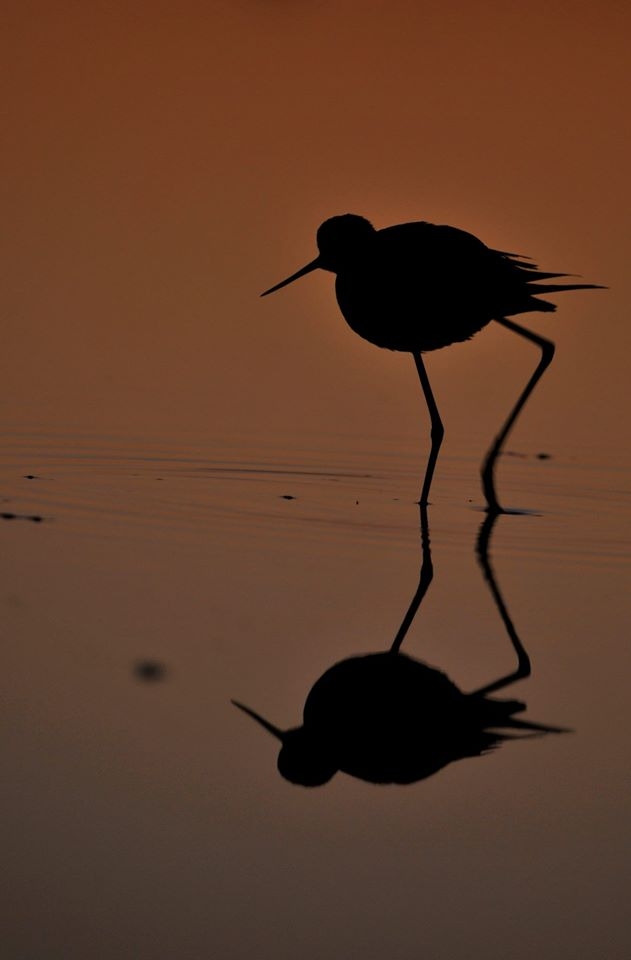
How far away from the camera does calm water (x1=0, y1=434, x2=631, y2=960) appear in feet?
8.70

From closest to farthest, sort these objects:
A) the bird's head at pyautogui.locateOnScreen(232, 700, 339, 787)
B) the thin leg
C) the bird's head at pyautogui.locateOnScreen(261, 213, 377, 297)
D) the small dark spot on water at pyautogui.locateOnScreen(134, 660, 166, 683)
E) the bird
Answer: the bird's head at pyautogui.locateOnScreen(232, 700, 339, 787) < the small dark spot on water at pyautogui.locateOnScreen(134, 660, 166, 683) < the thin leg < the bird < the bird's head at pyautogui.locateOnScreen(261, 213, 377, 297)

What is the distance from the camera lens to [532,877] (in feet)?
9.30

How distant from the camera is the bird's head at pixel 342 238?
7469 mm

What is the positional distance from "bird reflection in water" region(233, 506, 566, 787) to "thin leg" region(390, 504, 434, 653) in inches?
5.3

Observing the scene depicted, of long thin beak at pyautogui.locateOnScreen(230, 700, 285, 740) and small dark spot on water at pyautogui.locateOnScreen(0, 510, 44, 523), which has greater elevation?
small dark spot on water at pyautogui.locateOnScreen(0, 510, 44, 523)

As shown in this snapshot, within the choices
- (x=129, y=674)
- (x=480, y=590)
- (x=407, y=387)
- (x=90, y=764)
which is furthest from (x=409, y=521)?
(x=407, y=387)

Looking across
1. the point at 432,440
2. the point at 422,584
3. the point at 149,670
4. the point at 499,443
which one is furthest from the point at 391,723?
the point at 432,440

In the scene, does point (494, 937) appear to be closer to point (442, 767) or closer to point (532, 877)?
point (532, 877)

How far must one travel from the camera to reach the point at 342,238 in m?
7.52

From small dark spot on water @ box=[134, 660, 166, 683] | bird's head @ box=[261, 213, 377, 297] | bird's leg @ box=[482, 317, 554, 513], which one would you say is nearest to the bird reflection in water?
small dark spot on water @ box=[134, 660, 166, 683]

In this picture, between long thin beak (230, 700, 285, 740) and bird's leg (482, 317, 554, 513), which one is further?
bird's leg (482, 317, 554, 513)

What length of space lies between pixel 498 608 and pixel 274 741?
1372mm

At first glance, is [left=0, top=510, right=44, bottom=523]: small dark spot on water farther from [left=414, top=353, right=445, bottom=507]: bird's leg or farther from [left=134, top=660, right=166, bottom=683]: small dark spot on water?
[left=134, top=660, right=166, bottom=683]: small dark spot on water

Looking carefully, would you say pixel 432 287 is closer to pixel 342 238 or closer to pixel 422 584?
pixel 342 238
